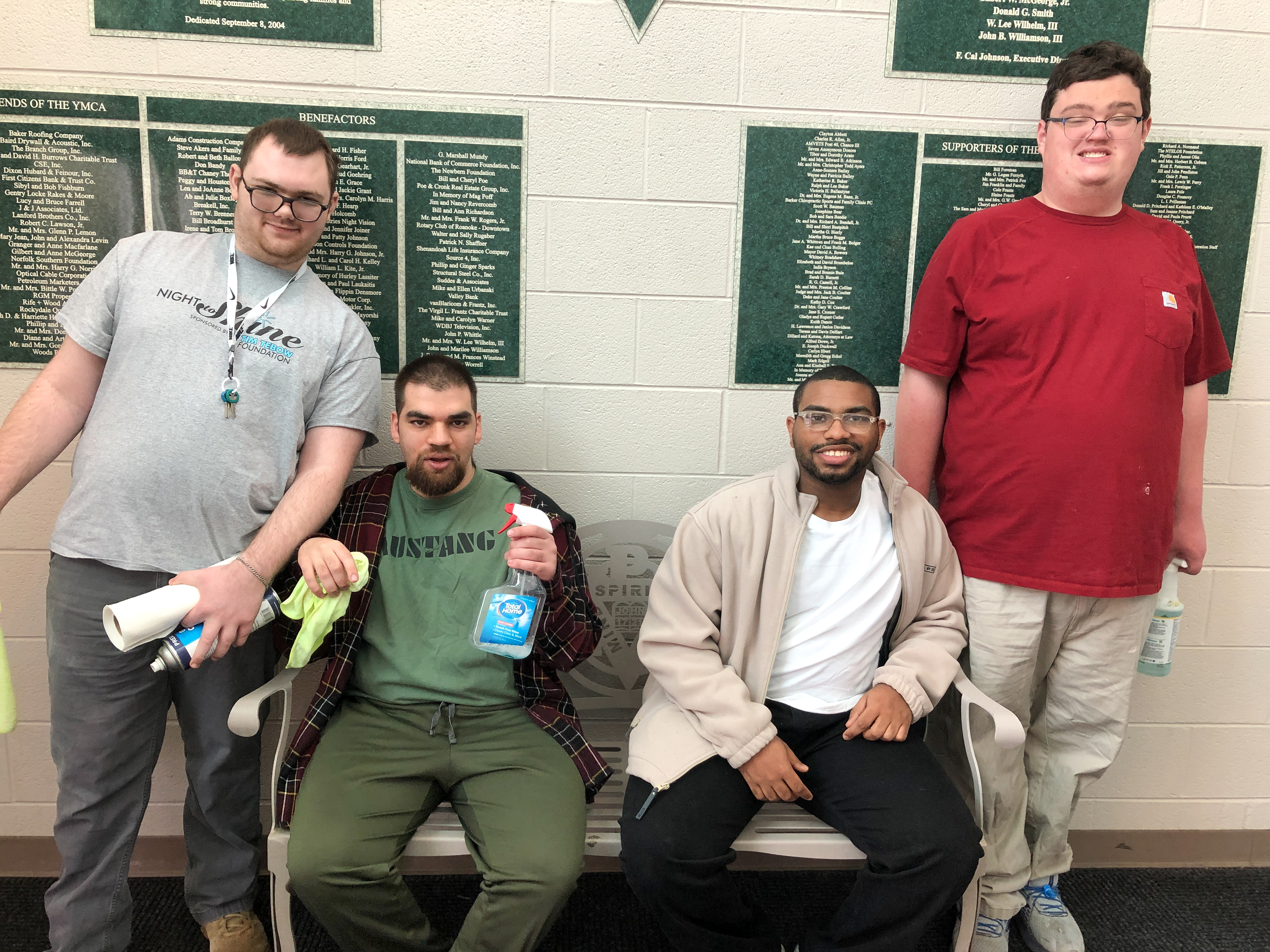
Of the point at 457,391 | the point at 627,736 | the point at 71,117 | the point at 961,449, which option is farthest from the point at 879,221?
the point at 71,117

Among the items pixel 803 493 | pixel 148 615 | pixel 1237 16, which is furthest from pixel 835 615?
pixel 1237 16

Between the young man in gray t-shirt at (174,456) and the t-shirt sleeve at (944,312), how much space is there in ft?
4.28

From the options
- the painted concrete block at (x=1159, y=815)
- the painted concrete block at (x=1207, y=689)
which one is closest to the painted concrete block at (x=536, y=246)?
the painted concrete block at (x=1207, y=689)

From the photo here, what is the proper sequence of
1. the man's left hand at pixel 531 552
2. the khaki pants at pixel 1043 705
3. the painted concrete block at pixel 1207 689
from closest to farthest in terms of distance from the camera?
the man's left hand at pixel 531 552
the khaki pants at pixel 1043 705
the painted concrete block at pixel 1207 689

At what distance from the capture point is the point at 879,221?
7.09ft

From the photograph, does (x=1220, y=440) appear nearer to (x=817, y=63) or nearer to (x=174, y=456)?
(x=817, y=63)

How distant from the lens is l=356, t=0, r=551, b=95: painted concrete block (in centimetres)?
201

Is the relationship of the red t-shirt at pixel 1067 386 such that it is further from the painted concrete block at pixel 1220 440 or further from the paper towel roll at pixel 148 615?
the paper towel roll at pixel 148 615

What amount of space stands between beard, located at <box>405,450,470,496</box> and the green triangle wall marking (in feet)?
3.82

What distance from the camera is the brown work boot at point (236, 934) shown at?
6.16 ft

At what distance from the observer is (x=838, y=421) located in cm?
181

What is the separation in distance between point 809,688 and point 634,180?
1.32 meters

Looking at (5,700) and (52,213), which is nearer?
(5,700)

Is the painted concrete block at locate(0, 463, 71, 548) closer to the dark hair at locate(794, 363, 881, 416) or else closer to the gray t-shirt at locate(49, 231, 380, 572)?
the gray t-shirt at locate(49, 231, 380, 572)
